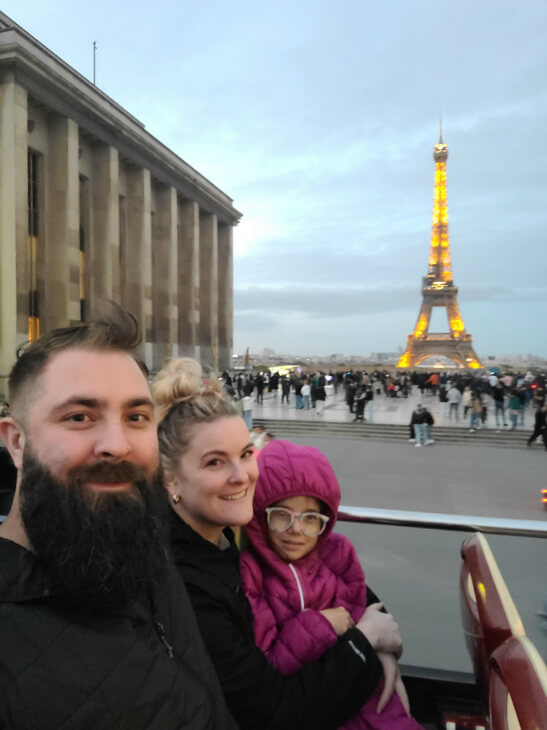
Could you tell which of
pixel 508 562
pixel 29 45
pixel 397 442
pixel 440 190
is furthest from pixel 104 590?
pixel 440 190

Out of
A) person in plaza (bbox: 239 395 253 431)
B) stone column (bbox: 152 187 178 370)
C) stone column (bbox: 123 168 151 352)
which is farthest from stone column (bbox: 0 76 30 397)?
stone column (bbox: 152 187 178 370)

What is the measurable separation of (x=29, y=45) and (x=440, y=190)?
65.0m

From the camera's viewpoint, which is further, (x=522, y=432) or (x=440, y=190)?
(x=440, y=190)

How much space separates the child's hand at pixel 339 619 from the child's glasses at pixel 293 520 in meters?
0.28

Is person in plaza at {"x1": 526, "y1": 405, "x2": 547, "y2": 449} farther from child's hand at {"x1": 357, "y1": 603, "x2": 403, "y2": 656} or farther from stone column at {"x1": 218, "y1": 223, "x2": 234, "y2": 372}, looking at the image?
stone column at {"x1": 218, "y1": 223, "x2": 234, "y2": 372}

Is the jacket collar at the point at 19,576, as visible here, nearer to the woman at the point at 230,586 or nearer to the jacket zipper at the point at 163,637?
the jacket zipper at the point at 163,637

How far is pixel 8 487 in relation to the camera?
160 inches

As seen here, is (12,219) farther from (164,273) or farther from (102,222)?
(164,273)

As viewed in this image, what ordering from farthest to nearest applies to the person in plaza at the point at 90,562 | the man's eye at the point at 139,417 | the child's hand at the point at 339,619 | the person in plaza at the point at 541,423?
the person in plaza at the point at 541,423
the child's hand at the point at 339,619
the man's eye at the point at 139,417
the person in plaza at the point at 90,562

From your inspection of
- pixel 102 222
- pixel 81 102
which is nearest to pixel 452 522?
pixel 81 102

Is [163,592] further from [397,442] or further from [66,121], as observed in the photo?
[66,121]

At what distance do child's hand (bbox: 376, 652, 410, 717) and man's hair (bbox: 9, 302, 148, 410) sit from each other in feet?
4.79

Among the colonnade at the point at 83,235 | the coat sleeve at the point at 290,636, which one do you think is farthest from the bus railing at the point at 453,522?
the colonnade at the point at 83,235

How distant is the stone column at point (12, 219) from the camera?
908 inches
